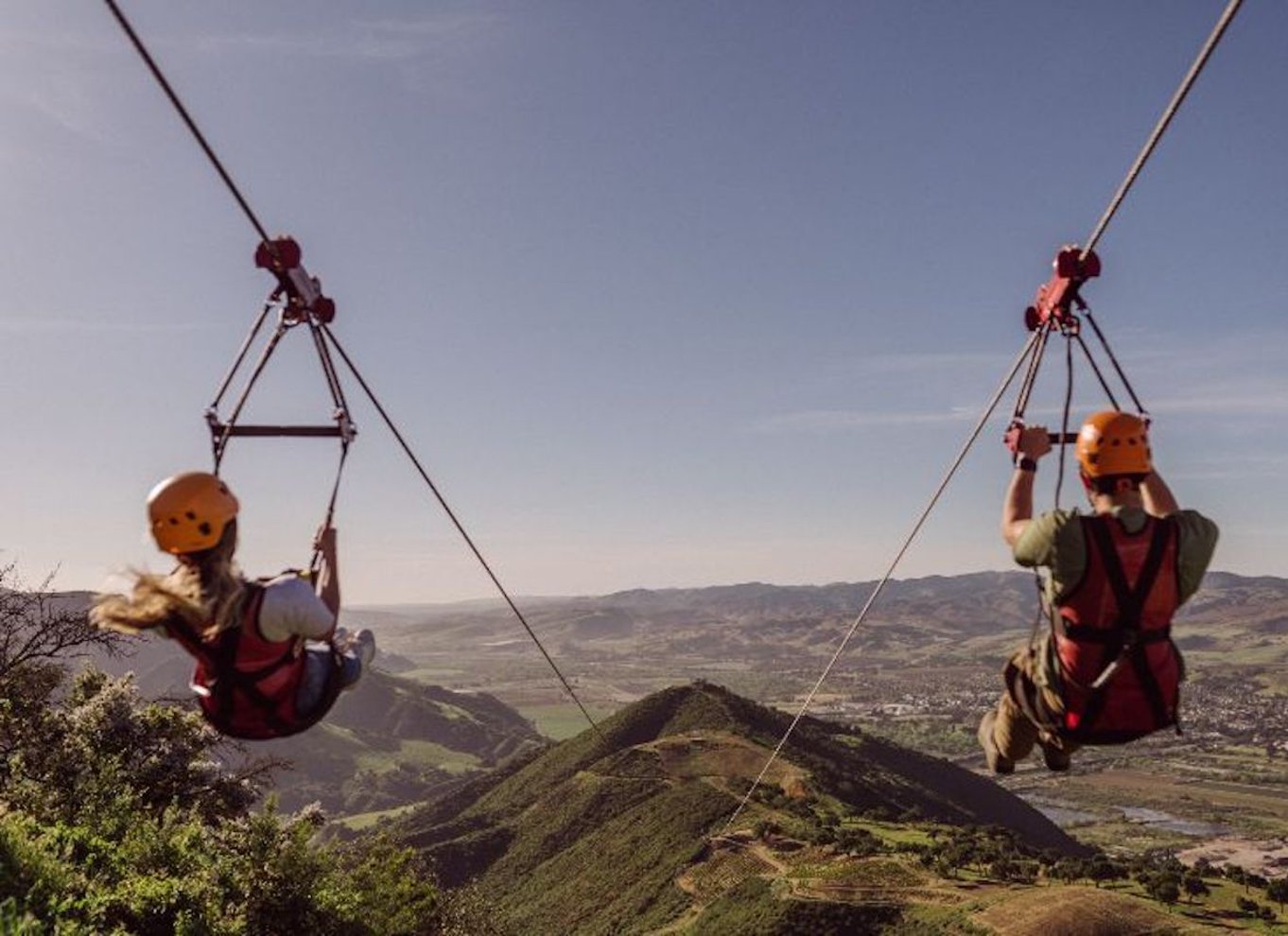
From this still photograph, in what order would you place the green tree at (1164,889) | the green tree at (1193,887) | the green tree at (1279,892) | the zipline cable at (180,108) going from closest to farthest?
1. the zipline cable at (180,108)
2. the green tree at (1164,889)
3. the green tree at (1193,887)
4. the green tree at (1279,892)

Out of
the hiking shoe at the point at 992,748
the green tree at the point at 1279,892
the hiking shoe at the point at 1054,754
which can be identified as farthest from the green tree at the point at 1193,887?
the hiking shoe at the point at 1054,754

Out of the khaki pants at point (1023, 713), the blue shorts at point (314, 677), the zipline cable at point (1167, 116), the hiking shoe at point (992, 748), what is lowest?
the hiking shoe at point (992, 748)

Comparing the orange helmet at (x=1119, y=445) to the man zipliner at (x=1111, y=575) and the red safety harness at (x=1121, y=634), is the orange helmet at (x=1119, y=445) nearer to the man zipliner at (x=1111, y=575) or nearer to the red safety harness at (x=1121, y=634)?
the man zipliner at (x=1111, y=575)

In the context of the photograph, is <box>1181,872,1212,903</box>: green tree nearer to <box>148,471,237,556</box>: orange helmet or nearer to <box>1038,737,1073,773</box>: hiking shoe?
<box>1038,737,1073,773</box>: hiking shoe

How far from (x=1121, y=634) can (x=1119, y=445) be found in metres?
1.20

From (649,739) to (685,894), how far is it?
2086 inches

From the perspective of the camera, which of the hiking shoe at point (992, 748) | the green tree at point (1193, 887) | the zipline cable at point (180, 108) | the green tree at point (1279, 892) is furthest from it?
the green tree at point (1279, 892)

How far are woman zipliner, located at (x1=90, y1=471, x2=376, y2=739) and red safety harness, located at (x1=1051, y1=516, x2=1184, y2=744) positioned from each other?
4840mm

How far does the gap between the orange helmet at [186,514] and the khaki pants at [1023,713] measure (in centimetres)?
555

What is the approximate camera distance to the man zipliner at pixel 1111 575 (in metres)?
5.06

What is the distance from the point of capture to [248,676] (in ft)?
17.9

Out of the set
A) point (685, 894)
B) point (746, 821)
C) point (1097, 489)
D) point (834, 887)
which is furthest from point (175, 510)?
point (746, 821)

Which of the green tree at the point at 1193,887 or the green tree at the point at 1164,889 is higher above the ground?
the green tree at the point at 1164,889

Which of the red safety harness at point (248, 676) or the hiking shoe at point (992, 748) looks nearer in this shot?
the red safety harness at point (248, 676)
